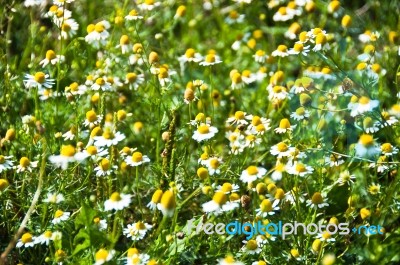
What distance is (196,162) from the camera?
7.97ft

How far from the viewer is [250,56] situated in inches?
127

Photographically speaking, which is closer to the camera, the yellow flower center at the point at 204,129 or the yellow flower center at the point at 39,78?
the yellow flower center at the point at 204,129

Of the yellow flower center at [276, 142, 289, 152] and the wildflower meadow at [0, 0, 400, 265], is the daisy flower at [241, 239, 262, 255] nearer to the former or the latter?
the wildflower meadow at [0, 0, 400, 265]

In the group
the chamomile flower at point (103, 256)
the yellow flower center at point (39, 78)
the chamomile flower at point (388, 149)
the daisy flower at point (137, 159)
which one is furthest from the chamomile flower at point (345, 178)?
the yellow flower center at point (39, 78)

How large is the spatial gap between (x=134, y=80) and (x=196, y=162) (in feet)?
1.36

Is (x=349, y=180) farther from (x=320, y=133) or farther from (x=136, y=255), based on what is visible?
(x=136, y=255)

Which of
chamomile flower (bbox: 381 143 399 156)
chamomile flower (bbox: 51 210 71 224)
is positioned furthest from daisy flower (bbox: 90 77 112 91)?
chamomile flower (bbox: 381 143 399 156)

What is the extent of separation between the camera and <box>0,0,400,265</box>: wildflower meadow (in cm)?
201

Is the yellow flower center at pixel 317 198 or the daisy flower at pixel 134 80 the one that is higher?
the daisy flower at pixel 134 80

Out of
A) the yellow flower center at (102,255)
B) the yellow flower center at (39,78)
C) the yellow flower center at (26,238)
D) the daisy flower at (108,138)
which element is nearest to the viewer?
the yellow flower center at (102,255)

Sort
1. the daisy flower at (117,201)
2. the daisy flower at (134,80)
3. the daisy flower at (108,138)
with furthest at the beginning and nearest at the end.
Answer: the daisy flower at (134,80), the daisy flower at (108,138), the daisy flower at (117,201)

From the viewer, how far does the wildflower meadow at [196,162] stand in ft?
6.58

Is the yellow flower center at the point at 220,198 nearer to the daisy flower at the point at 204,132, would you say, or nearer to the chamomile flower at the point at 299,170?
the chamomile flower at the point at 299,170

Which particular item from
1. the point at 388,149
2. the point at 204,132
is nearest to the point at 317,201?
the point at 388,149
